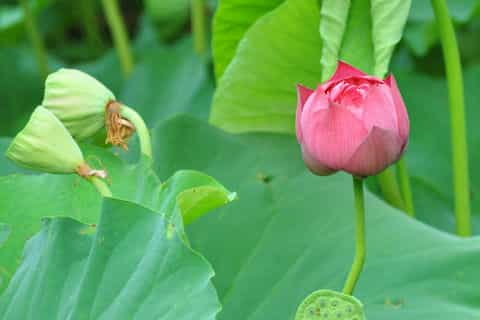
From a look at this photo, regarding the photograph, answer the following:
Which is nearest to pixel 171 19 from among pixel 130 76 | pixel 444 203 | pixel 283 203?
pixel 130 76

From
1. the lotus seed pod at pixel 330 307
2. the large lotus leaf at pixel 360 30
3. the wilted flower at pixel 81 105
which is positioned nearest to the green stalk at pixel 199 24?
the large lotus leaf at pixel 360 30

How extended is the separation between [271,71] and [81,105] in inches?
13.6

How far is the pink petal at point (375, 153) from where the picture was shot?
76 cm

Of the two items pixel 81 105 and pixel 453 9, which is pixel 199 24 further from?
pixel 81 105

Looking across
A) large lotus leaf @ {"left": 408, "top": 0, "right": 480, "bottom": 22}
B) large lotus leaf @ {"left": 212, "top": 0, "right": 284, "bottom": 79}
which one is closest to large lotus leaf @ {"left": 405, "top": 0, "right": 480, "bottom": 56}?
large lotus leaf @ {"left": 408, "top": 0, "right": 480, "bottom": 22}

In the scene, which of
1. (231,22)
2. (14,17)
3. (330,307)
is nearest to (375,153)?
(330,307)

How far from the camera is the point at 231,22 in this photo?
4.05 feet

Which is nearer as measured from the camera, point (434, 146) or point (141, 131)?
point (141, 131)

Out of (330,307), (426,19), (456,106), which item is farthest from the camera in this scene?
(426,19)

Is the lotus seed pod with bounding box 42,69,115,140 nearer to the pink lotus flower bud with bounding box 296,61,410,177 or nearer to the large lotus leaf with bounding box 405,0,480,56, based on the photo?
the pink lotus flower bud with bounding box 296,61,410,177

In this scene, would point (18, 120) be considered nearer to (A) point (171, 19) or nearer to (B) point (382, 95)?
(A) point (171, 19)

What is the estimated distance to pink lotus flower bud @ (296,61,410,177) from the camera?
0.76m

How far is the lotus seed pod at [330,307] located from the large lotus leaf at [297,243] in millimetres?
211

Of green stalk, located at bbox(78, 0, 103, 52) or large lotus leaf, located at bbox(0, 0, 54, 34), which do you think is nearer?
large lotus leaf, located at bbox(0, 0, 54, 34)
